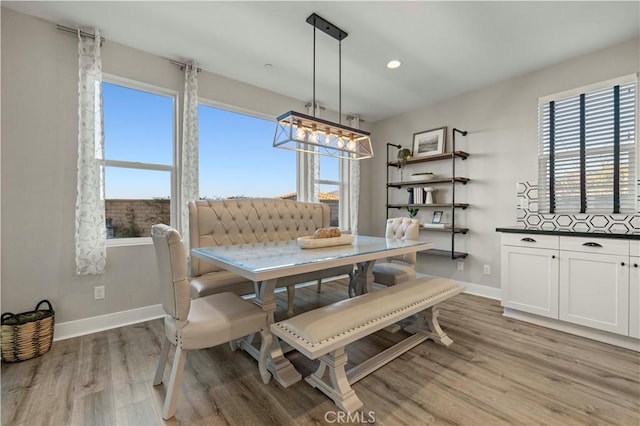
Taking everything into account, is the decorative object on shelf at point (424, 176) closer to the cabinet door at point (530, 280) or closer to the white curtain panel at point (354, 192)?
the white curtain panel at point (354, 192)

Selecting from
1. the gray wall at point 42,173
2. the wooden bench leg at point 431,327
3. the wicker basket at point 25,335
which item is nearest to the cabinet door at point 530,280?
the wooden bench leg at point 431,327

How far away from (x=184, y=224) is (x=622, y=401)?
3681 mm

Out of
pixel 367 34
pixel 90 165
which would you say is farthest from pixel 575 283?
pixel 90 165

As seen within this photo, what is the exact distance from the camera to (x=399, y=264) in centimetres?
325

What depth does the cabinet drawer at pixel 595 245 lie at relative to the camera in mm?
2334

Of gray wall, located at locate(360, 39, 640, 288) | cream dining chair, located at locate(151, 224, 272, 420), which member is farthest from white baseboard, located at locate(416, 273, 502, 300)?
cream dining chair, located at locate(151, 224, 272, 420)

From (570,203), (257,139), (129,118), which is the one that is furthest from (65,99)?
(570,203)

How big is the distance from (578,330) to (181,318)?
10.9 feet

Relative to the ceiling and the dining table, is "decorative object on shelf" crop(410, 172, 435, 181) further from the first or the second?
the dining table

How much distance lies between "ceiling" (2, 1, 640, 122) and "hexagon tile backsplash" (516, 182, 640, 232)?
1.45 meters

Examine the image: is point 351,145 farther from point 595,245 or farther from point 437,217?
point 595,245

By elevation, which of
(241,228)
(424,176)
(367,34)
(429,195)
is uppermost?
(367,34)

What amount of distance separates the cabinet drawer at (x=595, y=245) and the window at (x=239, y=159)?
3215 mm

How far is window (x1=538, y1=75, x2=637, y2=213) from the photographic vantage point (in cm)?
272
